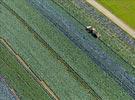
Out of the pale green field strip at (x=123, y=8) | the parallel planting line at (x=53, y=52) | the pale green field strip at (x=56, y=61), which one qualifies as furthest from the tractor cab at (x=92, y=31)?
the parallel planting line at (x=53, y=52)

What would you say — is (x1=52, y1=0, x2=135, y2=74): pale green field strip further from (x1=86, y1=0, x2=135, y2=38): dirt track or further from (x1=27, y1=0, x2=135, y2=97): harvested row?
(x1=86, y1=0, x2=135, y2=38): dirt track

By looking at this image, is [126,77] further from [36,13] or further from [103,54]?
[36,13]

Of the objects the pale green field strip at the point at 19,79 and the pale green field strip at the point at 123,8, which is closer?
the pale green field strip at the point at 19,79

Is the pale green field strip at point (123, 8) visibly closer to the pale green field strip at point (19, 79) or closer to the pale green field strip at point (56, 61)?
the pale green field strip at point (56, 61)

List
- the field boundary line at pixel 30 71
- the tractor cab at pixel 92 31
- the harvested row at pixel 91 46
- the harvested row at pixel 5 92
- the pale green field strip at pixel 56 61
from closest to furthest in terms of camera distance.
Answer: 1. the harvested row at pixel 5 92
2. the field boundary line at pixel 30 71
3. the pale green field strip at pixel 56 61
4. the harvested row at pixel 91 46
5. the tractor cab at pixel 92 31

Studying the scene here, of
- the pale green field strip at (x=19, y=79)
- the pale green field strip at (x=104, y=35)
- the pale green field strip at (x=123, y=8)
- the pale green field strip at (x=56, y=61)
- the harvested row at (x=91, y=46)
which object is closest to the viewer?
the pale green field strip at (x=19, y=79)

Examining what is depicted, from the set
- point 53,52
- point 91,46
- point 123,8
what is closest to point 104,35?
point 91,46

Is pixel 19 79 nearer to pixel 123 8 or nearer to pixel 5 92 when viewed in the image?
pixel 5 92
